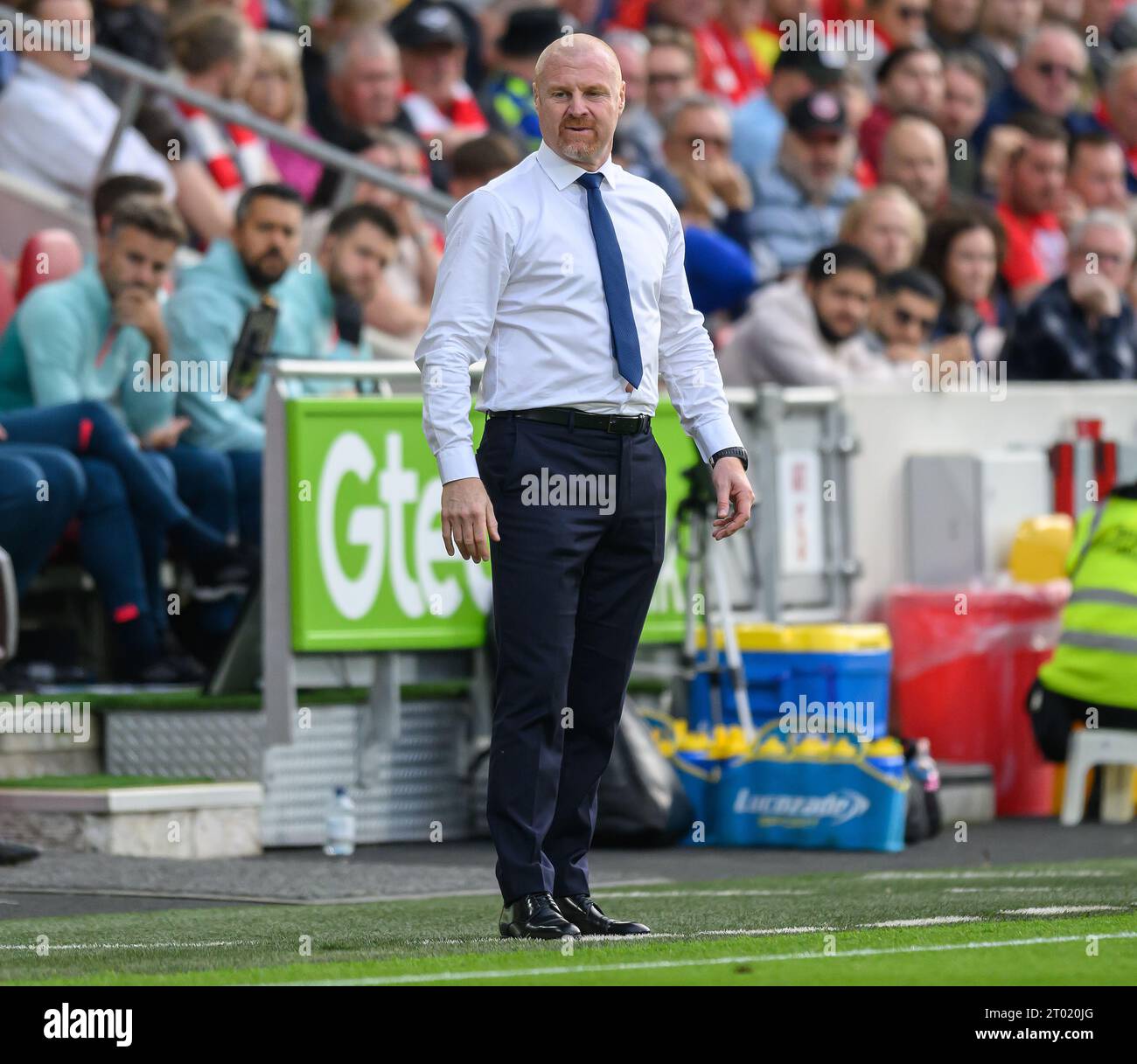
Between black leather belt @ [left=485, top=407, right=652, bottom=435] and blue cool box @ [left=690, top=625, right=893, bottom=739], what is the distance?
16.3 ft

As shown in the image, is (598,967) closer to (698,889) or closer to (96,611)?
(698,889)

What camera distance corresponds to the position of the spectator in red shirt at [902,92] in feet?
54.1

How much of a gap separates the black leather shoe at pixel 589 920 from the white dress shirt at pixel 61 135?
6.19m

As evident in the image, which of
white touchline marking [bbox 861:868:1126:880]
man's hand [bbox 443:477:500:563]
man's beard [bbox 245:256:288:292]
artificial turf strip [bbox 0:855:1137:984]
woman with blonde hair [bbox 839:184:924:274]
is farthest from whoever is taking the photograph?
woman with blonde hair [bbox 839:184:924:274]

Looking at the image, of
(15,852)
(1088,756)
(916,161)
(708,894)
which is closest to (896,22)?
(916,161)

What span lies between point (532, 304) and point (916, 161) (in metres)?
9.65

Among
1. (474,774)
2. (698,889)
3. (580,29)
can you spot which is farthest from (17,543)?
(580,29)

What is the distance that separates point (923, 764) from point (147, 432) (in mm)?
3388

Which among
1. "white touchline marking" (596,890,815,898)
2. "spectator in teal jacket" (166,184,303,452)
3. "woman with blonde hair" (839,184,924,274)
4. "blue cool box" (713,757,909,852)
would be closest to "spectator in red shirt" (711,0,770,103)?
"woman with blonde hair" (839,184,924,274)

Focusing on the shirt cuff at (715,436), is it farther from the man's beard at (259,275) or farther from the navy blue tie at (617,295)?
the man's beard at (259,275)

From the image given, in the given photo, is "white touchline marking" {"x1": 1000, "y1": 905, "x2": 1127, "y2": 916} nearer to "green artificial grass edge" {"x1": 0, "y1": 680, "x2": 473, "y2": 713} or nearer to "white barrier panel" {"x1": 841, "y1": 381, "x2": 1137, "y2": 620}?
"green artificial grass edge" {"x1": 0, "y1": 680, "x2": 473, "y2": 713}

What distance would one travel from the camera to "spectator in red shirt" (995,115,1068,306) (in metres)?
16.0

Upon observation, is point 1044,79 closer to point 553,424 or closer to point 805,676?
point 805,676

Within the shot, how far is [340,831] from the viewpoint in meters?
10.0
